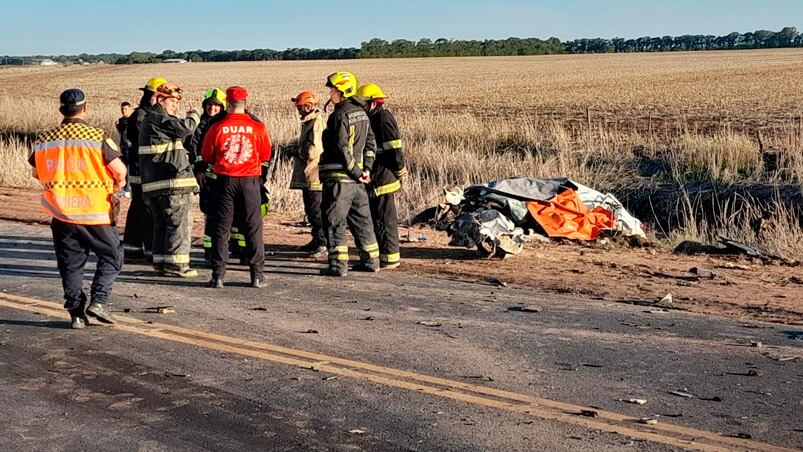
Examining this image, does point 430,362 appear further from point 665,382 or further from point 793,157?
point 793,157

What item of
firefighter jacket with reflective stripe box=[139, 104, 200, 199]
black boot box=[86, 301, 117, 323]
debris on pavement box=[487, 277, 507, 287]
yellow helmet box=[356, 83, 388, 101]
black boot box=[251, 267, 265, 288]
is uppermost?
yellow helmet box=[356, 83, 388, 101]

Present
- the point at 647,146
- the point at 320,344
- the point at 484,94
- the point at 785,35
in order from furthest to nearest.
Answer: the point at 785,35 → the point at 484,94 → the point at 647,146 → the point at 320,344

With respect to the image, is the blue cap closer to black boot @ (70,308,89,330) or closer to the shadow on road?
black boot @ (70,308,89,330)

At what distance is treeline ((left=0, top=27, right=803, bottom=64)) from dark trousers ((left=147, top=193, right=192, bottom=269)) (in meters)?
113

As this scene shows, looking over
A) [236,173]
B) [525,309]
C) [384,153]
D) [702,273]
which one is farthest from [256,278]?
[702,273]

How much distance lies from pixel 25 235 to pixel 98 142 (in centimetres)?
594

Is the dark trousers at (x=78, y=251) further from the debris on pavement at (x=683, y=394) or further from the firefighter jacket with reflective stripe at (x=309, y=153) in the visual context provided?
the debris on pavement at (x=683, y=394)

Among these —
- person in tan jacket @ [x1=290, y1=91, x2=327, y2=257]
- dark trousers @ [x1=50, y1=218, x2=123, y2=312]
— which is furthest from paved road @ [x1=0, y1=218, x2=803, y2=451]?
person in tan jacket @ [x1=290, y1=91, x2=327, y2=257]

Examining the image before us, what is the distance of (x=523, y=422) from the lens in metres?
5.73

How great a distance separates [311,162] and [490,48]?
114 meters

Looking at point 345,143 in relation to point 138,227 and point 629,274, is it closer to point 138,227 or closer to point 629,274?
point 138,227

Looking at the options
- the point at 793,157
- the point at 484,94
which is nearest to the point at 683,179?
the point at 793,157

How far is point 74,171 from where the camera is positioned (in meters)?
7.75

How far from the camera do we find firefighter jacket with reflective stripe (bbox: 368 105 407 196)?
10797mm
